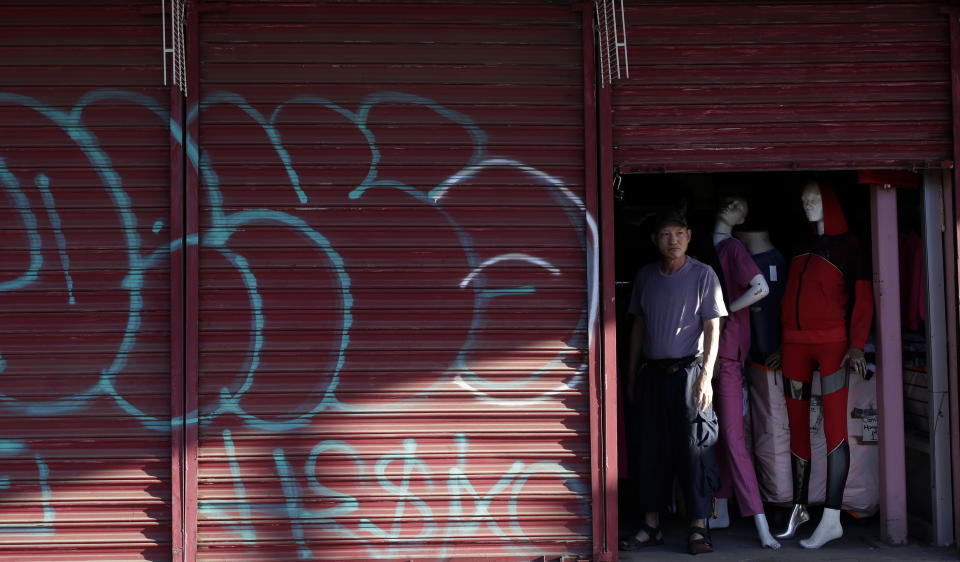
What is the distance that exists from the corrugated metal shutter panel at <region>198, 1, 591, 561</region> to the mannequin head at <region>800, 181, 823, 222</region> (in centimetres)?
152

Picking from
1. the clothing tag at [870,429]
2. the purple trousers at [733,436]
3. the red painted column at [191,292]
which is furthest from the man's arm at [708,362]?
the red painted column at [191,292]

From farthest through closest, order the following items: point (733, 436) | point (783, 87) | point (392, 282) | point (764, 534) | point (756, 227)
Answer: point (756, 227) < point (733, 436) < point (764, 534) < point (783, 87) < point (392, 282)

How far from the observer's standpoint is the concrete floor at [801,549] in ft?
15.8

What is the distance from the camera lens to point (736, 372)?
207 inches

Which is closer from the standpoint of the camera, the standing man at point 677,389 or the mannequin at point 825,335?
the standing man at point 677,389

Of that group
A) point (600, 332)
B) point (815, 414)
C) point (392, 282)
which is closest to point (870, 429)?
point (815, 414)

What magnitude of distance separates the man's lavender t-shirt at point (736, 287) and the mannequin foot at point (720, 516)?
872 millimetres

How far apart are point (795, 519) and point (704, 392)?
111cm

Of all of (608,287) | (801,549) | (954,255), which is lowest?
(801,549)

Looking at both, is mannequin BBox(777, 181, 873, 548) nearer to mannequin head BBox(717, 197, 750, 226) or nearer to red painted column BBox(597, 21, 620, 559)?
mannequin head BBox(717, 197, 750, 226)

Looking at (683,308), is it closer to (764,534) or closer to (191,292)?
(764,534)

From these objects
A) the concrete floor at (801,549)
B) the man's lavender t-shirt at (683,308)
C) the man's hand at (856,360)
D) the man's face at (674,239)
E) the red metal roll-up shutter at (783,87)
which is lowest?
the concrete floor at (801,549)

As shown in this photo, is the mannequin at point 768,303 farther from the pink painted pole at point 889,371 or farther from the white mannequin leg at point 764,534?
the white mannequin leg at point 764,534

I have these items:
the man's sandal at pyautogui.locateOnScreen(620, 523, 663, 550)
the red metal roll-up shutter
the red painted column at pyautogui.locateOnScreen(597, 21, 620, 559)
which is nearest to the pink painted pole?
the red metal roll-up shutter
